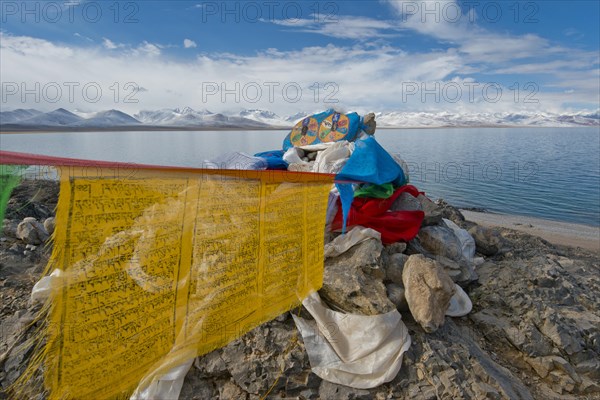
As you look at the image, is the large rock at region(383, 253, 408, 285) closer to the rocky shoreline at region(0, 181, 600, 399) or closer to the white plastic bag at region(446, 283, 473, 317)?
the rocky shoreline at region(0, 181, 600, 399)

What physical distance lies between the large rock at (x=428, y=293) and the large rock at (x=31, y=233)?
474 centimetres

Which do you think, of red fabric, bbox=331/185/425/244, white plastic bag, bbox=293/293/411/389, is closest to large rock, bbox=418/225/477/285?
red fabric, bbox=331/185/425/244

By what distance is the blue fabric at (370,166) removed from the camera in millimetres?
3652

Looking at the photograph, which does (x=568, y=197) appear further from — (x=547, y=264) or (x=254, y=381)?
(x=254, y=381)

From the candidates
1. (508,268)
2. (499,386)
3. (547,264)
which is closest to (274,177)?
(499,386)

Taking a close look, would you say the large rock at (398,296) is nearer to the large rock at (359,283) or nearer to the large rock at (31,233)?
the large rock at (359,283)

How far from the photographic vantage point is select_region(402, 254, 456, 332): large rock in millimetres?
2880

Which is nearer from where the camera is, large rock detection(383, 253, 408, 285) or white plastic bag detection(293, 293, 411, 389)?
white plastic bag detection(293, 293, 411, 389)

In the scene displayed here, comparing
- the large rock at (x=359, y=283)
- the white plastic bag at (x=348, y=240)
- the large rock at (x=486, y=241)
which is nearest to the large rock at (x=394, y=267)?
the large rock at (x=359, y=283)

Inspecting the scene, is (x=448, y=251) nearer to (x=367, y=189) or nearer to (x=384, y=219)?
(x=384, y=219)

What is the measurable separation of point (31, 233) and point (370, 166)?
14.9 ft

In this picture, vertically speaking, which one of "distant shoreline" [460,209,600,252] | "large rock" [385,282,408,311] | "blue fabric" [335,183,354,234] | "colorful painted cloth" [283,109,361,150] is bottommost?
"distant shoreline" [460,209,600,252]

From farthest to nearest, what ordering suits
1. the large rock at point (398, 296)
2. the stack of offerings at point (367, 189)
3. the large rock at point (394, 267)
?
the stack of offerings at point (367, 189) → the large rock at point (394, 267) → the large rock at point (398, 296)

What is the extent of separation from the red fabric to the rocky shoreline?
0.57ft
